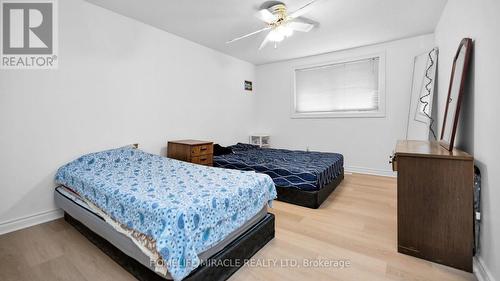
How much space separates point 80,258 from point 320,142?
14.1 feet

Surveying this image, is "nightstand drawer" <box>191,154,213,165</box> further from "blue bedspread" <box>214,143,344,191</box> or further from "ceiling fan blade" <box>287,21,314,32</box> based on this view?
"ceiling fan blade" <box>287,21,314,32</box>

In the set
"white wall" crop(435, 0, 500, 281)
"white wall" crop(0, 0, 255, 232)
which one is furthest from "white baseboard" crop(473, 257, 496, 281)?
"white wall" crop(0, 0, 255, 232)

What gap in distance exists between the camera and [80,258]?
173 centimetres

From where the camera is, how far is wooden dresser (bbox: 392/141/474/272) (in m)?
1.51

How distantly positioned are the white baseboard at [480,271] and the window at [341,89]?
3.01 meters

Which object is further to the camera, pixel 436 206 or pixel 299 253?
pixel 299 253

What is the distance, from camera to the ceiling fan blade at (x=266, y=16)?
2771 millimetres

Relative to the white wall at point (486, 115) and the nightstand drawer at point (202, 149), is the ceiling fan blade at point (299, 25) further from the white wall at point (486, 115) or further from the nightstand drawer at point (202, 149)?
the nightstand drawer at point (202, 149)

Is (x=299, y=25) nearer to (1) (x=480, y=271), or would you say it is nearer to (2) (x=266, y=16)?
(2) (x=266, y=16)

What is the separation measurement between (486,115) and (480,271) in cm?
103

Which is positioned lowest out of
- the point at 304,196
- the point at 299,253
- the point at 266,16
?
the point at 299,253

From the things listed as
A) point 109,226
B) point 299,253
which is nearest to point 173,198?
point 109,226

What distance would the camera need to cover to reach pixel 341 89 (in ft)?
14.8

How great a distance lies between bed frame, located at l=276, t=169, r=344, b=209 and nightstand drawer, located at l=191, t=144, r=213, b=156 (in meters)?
1.28
